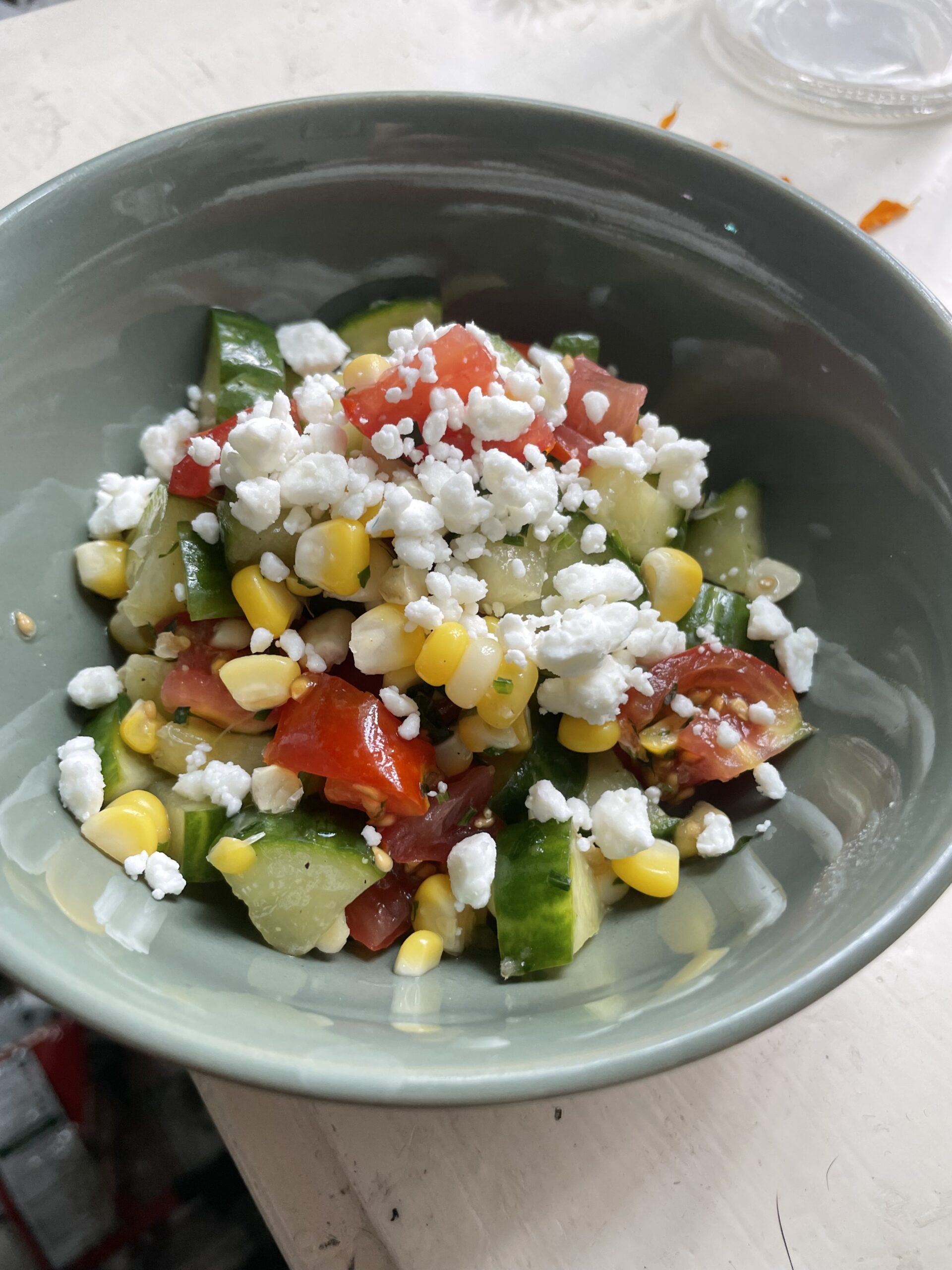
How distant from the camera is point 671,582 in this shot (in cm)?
149

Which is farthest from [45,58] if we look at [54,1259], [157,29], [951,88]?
[54,1259]

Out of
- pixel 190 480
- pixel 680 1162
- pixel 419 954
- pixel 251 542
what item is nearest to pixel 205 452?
pixel 190 480

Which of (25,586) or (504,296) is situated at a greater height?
(504,296)

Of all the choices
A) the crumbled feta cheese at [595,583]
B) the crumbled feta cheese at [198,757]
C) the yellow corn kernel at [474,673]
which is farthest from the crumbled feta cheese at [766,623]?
the crumbled feta cheese at [198,757]

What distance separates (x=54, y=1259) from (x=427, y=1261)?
110 centimetres

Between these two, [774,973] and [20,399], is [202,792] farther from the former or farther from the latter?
[774,973]

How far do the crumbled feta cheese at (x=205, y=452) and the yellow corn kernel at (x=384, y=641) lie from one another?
35 cm

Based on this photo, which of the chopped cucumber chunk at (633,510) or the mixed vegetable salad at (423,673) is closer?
the mixed vegetable salad at (423,673)

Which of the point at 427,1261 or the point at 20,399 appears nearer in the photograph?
the point at 427,1261

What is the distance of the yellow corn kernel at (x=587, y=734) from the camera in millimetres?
1365

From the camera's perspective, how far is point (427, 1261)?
1263 mm

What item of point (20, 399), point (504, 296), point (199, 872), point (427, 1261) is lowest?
point (427, 1261)

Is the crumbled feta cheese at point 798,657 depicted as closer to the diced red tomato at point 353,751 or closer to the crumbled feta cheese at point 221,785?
the diced red tomato at point 353,751

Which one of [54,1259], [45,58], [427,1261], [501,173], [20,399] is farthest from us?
[45,58]
